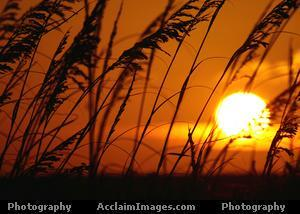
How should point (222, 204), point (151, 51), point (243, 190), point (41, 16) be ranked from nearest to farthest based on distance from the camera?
point (222, 204)
point (41, 16)
point (243, 190)
point (151, 51)

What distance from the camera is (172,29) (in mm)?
3238

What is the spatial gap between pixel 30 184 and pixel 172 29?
49.6 inches

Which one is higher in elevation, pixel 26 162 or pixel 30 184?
pixel 26 162

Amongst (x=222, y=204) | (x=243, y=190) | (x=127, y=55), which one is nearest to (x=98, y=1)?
(x=127, y=55)

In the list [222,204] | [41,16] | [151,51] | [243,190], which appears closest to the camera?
[222,204]

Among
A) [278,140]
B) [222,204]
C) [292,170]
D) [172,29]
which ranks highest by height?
[172,29]

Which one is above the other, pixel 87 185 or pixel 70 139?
pixel 70 139

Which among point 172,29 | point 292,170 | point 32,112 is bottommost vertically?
point 292,170

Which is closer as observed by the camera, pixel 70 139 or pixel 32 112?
pixel 70 139

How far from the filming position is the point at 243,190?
3682 mm

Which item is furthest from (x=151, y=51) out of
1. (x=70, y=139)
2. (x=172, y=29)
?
(x=70, y=139)

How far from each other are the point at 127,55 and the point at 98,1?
1.17 feet

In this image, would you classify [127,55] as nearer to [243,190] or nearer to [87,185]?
[87,185]

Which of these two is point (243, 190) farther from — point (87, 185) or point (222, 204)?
point (87, 185)
